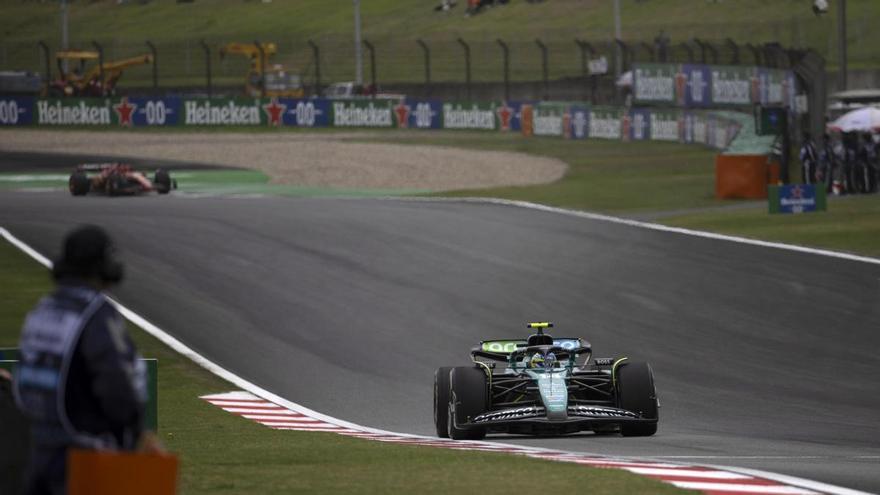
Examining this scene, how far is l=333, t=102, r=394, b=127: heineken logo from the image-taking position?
2753 inches

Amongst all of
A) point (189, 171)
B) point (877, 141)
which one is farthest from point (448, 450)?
point (189, 171)

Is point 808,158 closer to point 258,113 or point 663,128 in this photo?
point 663,128

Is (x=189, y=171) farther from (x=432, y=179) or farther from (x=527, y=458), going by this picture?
(x=527, y=458)

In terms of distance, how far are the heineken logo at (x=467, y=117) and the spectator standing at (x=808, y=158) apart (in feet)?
95.3

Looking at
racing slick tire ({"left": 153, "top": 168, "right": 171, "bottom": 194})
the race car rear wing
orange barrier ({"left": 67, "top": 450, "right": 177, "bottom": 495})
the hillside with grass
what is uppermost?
the hillside with grass

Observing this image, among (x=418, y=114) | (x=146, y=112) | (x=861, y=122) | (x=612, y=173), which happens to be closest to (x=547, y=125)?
(x=418, y=114)

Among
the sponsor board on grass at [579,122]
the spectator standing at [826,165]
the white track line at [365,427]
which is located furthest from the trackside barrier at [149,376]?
the sponsor board on grass at [579,122]

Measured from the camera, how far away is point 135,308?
81.3ft

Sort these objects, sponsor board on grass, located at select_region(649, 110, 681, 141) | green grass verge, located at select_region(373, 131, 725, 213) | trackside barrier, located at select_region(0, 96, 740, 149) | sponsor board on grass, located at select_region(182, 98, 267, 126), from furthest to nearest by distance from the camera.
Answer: sponsor board on grass, located at select_region(182, 98, 267, 126) → trackside barrier, located at select_region(0, 96, 740, 149) → sponsor board on grass, located at select_region(649, 110, 681, 141) → green grass verge, located at select_region(373, 131, 725, 213)

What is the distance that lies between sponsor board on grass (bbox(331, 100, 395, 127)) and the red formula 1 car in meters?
28.3

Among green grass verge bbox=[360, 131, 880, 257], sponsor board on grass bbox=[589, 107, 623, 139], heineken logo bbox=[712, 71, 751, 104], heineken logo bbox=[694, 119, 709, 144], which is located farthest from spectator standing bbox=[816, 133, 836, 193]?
sponsor board on grass bbox=[589, 107, 623, 139]

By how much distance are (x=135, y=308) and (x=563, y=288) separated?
6376mm

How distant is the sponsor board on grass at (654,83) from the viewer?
5681 cm

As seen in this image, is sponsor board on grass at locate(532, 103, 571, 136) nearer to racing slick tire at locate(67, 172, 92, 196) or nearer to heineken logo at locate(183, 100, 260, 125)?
heineken logo at locate(183, 100, 260, 125)
